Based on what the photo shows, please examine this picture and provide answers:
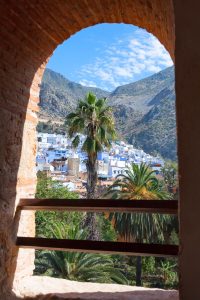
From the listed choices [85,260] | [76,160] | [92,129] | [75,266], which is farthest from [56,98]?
[75,266]

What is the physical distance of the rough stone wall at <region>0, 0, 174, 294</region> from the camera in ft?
8.45

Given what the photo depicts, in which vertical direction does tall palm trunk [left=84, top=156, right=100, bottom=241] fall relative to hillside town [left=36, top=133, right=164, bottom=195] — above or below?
below

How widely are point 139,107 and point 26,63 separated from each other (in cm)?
6868

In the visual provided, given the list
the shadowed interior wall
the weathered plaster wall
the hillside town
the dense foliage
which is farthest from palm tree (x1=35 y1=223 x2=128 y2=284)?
the hillside town

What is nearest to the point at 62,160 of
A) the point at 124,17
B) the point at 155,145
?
the point at 155,145

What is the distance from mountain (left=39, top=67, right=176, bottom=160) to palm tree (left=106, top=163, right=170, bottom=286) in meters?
25.8

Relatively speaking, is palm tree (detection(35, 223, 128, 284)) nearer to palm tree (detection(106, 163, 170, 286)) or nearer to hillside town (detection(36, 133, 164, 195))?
palm tree (detection(106, 163, 170, 286))

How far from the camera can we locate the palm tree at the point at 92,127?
62.4ft

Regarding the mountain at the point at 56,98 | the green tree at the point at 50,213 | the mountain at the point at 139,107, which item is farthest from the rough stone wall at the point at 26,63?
the mountain at the point at 56,98

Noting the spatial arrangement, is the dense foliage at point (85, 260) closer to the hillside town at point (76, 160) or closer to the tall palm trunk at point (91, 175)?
the tall palm trunk at point (91, 175)

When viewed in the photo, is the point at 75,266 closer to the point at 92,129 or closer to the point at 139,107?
the point at 92,129

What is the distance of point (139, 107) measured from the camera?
70.5m

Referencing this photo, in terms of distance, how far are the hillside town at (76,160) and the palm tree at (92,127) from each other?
12.1 metres

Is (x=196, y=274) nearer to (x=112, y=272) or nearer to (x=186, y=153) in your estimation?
(x=186, y=153)
